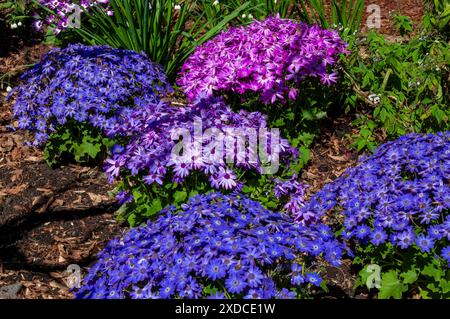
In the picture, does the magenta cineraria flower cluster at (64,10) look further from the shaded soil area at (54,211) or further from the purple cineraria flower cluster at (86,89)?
the purple cineraria flower cluster at (86,89)

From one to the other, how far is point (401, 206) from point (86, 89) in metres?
2.17

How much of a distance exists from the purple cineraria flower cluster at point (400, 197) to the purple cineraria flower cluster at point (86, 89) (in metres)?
1.50

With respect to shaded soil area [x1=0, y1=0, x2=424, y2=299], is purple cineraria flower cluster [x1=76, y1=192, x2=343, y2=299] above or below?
above

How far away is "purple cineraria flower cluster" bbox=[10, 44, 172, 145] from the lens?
12.4 ft

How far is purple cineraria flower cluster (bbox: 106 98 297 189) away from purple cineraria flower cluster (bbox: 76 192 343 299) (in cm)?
37

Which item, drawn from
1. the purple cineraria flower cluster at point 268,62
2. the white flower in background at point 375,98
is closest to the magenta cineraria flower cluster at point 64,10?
the purple cineraria flower cluster at point 268,62

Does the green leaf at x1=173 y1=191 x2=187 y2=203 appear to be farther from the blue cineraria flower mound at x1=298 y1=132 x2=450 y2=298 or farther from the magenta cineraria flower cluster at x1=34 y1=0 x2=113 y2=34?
the magenta cineraria flower cluster at x1=34 y1=0 x2=113 y2=34

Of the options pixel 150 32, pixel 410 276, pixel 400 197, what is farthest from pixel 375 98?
pixel 150 32

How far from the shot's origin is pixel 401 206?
275 cm

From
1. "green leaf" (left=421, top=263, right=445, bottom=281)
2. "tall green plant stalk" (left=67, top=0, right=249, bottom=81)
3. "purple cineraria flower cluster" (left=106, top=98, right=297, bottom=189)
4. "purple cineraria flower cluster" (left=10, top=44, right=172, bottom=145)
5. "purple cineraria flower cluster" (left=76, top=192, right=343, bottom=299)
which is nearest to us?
"purple cineraria flower cluster" (left=76, top=192, right=343, bottom=299)

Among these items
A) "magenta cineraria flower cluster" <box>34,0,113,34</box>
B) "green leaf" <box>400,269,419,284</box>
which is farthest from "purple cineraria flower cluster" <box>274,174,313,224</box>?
"magenta cineraria flower cluster" <box>34,0,113,34</box>

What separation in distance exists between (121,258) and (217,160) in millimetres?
838

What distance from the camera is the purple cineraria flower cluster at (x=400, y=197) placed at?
8.82ft

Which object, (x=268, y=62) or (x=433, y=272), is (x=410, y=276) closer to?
(x=433, y=272)
